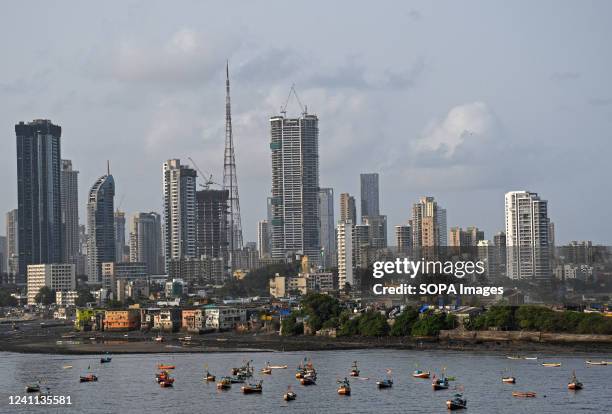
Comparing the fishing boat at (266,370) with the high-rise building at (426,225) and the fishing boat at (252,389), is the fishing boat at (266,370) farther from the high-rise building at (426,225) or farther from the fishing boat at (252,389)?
the high-rise building at (426,225)

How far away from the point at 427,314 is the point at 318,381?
27564 millimetres

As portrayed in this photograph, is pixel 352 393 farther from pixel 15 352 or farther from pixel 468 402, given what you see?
pixel 15 352

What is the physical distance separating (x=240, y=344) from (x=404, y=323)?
1293cm

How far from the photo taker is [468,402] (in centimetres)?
5266

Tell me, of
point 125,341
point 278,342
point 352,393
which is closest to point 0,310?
point 125,341

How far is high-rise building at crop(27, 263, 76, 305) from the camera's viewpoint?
180125mm

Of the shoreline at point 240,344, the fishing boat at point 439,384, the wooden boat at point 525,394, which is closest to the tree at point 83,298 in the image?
the shoreline at point 240,344

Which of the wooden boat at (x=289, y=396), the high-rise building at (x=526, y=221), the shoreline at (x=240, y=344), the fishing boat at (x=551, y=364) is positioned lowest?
the wooden boat at (x=289, y=396)

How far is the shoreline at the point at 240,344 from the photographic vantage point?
7725 cm

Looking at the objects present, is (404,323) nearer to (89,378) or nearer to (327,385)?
(327,385)

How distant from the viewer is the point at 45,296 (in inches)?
6727

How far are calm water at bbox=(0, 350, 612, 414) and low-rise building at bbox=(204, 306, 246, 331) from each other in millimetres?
30028

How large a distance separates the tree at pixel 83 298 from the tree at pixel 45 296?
4494 mm

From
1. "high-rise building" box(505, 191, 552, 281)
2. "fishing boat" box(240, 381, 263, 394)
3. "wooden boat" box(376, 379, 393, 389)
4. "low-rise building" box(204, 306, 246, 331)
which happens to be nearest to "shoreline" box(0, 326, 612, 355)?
"low-rise building" box(204, 306, 246, 331)
